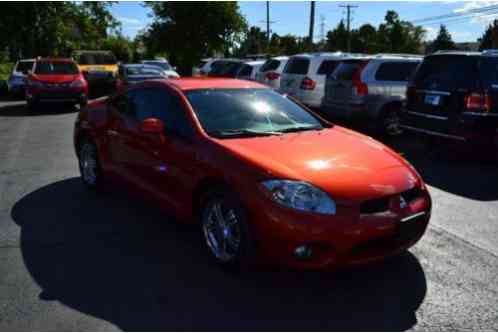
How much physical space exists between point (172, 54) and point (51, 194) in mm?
28023

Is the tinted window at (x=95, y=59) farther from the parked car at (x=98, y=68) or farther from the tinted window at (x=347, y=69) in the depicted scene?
the tinted window at (x=347, y=69)

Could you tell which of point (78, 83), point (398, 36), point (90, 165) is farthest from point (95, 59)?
point (398, 36)

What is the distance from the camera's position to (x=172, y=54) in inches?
1302

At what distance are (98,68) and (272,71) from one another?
1027 cm

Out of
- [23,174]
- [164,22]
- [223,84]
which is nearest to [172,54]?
[164,22]

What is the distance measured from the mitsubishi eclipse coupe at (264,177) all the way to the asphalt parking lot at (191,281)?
283 mm

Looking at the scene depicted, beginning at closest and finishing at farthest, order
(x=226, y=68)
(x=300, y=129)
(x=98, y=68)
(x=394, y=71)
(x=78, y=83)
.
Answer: (x=300, y=129)
(x=394, y=71)
(x=78, y=83)
(x=226, y=68)
(x=98, y=68)

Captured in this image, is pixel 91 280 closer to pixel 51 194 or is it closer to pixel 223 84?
pixel 223 84

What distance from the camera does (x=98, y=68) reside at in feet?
72.0

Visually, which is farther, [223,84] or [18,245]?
[223,84]

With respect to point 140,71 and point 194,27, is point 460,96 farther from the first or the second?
point 194,27

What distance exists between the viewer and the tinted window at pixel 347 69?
10633 mm

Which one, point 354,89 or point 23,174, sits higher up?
point 354,89

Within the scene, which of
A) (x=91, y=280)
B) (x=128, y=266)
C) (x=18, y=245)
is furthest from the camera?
(x=18, y=245)
